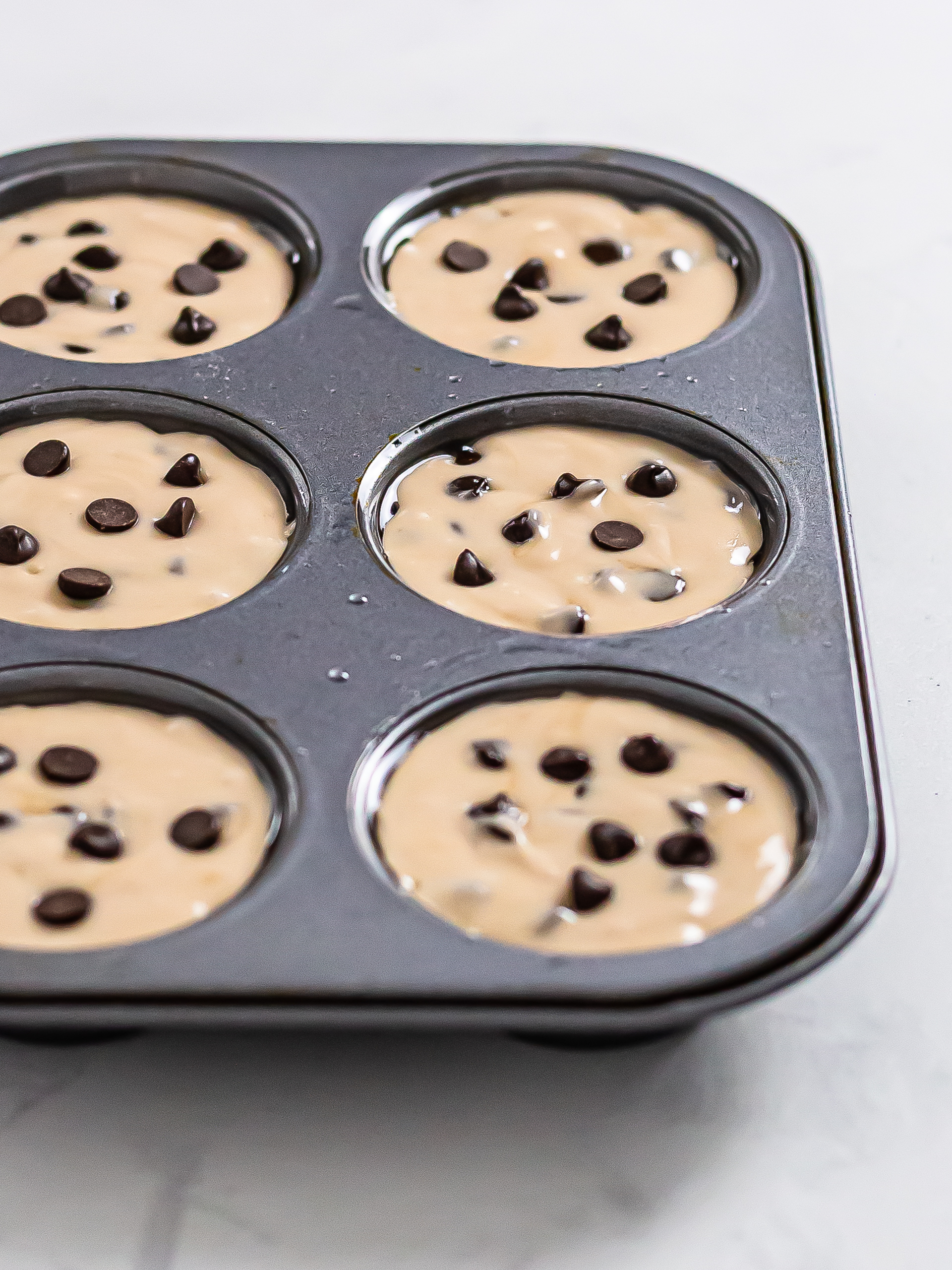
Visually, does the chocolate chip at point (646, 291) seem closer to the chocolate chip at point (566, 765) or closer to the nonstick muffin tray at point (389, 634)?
the nonstick muffin tray at point (389, 634)

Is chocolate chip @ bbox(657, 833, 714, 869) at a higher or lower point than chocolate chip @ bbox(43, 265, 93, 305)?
lower

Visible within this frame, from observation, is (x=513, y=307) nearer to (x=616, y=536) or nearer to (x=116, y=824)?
(x=616, y=536)

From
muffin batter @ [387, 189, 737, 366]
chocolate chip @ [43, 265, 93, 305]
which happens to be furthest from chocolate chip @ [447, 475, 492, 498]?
chocolate chip @ [43, 265, 93, 305]

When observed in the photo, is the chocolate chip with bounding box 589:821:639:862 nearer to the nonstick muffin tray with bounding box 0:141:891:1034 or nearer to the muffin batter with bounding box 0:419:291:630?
the nonstick muffin tray with bounding box 0:141:891:1034

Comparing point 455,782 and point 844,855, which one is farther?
point 455,782

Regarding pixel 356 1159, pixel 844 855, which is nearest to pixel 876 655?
pixel 844 855

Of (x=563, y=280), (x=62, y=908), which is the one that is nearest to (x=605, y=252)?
(x=563, y=280)

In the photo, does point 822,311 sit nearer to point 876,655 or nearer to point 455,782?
point 876,655
